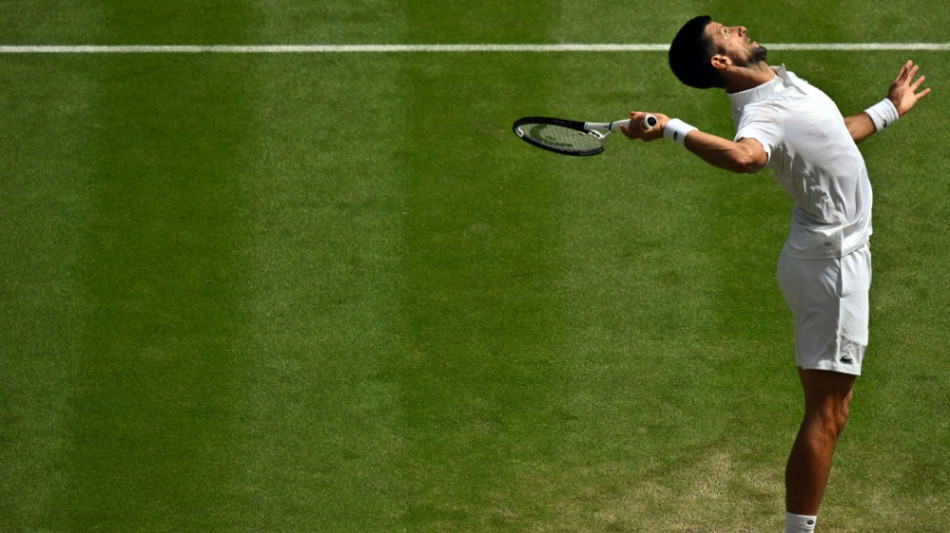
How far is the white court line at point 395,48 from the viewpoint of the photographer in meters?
10.4

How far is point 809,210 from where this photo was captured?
6238 mm

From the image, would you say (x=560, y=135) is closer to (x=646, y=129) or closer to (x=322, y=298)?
(x=646, y=129)

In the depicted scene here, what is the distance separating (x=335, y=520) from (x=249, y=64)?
4.45 meters

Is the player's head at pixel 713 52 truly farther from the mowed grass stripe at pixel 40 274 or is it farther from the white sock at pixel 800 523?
the mowed grass stripe at pixel 40 274

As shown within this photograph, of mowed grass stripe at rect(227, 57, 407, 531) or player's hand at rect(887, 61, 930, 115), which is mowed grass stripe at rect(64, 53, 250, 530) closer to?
mowed grass stripe at rect(227, 57, 407, 531)

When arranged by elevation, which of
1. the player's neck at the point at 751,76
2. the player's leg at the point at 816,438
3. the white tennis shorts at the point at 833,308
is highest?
the player's neck at the point at 751,76

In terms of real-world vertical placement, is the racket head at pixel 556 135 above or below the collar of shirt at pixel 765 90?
below

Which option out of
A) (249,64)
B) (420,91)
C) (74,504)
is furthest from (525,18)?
(74,504)

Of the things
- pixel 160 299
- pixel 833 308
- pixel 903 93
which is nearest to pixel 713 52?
pixel 903 93

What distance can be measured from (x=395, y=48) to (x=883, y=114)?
463 centimetres

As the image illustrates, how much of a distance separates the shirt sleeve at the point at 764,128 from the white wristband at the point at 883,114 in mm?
817

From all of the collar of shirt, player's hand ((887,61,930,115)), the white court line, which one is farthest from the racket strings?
the white court line

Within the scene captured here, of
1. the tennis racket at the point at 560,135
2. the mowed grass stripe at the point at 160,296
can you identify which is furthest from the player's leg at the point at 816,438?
the mowed grass stripe at the point at 160,296

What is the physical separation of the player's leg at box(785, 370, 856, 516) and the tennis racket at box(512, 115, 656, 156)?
1.64m
